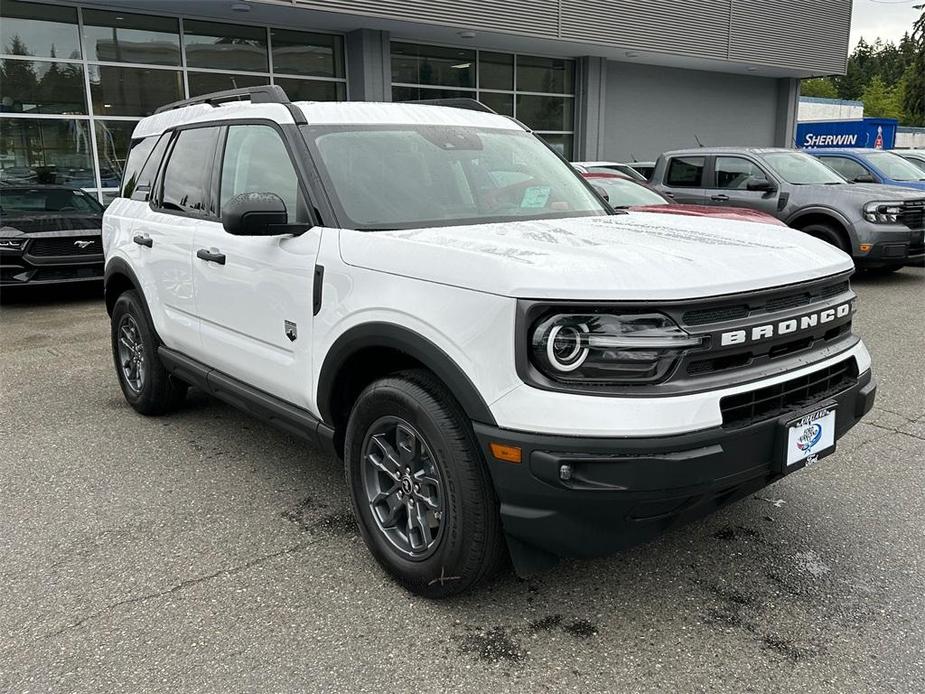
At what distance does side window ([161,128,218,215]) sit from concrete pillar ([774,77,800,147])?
80.2 feet

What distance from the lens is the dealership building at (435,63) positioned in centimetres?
1320

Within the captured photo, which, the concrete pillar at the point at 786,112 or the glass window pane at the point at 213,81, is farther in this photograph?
the concrete pillar at the point at 786,112

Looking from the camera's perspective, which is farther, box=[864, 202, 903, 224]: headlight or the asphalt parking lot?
box=[864, 202, 903, 224]: headlight

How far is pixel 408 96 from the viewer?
17109 millimetres

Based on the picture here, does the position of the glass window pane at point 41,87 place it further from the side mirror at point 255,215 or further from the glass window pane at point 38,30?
the side mirror at point 255,215

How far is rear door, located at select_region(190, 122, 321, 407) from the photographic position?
3.29 metres

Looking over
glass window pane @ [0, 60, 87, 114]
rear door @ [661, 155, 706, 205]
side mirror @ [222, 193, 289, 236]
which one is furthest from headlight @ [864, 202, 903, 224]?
glass window pane @ [0, 60, 87, 114]

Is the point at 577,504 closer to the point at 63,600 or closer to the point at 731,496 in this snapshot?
the point at 731,496

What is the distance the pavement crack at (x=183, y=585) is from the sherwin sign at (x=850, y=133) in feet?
83.4

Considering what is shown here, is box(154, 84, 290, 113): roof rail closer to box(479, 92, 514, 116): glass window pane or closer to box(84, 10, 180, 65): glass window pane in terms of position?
box(84, 10, 180, 65): glass window pane

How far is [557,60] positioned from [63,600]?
1917cm

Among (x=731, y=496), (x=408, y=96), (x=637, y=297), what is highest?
(x=408, y=96)

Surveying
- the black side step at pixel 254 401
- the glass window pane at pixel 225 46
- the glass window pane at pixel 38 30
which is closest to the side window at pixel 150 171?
the black side step at pixel 254 401

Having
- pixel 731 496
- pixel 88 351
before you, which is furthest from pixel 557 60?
pixel 731 496
